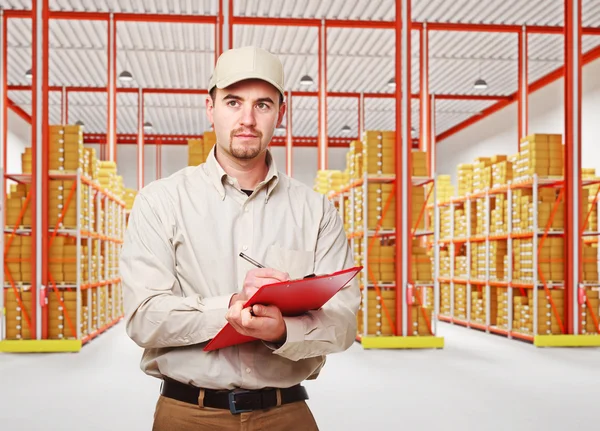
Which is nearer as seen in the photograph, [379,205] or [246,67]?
[246,67]

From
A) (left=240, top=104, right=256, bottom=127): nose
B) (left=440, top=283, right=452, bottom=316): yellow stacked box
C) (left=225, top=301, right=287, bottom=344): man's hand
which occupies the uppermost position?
(left=240, top=104, right=256, bottom=127): nose

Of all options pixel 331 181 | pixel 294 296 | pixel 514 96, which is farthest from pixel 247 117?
pixel 514 96

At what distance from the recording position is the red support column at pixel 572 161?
1056cm

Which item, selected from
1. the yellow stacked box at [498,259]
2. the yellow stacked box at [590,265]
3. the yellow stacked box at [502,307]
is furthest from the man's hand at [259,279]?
the yellow stacked box at [498,259]

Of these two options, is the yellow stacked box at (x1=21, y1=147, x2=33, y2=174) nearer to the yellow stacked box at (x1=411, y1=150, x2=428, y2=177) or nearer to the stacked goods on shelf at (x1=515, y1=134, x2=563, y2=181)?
the yellow stacked box at (x1=411, y1=150, x2=428, y2=177)

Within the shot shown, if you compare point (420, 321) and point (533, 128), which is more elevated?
point (533, 128)

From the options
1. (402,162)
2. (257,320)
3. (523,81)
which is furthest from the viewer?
(523,81)

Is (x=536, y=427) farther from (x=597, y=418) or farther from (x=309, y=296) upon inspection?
(x=309, y=296)

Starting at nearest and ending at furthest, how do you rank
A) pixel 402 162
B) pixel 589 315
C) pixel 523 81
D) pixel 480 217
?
pixel 402 162
pixel 589 315
pixel 480 217
pixel 523 81

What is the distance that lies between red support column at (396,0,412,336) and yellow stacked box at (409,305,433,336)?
7.6 inches

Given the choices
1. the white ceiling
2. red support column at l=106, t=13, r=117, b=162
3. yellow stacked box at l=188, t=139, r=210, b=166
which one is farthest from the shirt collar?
red support column at l=106, t=13, r=117, b=162

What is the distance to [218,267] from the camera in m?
1.89

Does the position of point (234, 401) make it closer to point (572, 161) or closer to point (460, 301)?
point (572, 161)

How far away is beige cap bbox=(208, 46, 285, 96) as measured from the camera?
6.03 ft
